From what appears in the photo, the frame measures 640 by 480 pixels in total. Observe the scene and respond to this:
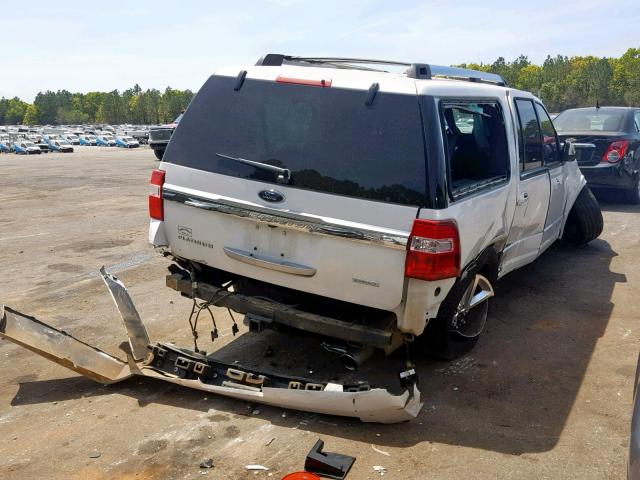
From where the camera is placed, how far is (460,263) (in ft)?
11.5

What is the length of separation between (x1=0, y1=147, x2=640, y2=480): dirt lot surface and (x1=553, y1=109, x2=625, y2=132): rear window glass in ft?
14.2

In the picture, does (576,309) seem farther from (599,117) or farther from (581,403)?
(599,117)

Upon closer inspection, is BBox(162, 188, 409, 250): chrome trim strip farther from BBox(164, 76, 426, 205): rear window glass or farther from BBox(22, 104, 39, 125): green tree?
BBox(22, 104, 39, 125): green tree

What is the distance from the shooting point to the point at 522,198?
4.79 m

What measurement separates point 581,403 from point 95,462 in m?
2.97

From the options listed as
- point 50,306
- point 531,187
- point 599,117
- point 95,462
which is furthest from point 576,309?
point 599,117

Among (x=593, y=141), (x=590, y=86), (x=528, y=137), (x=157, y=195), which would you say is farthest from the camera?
(x=590, y=86)

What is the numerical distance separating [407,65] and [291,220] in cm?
163

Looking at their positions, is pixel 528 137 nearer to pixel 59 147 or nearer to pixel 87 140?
pixel 59 147

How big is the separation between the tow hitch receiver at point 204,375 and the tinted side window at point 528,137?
7.76 ft

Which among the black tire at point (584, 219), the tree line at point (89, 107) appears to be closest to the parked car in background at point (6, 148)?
the black tire at point (584, 219)

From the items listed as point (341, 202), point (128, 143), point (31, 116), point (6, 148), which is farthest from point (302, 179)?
point (31, 116)

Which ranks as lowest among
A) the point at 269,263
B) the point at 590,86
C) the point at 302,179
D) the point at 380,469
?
the point at 380,469

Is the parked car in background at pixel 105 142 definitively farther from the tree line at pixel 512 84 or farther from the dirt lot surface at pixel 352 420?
the dirt lot surface at pixel 352 420
